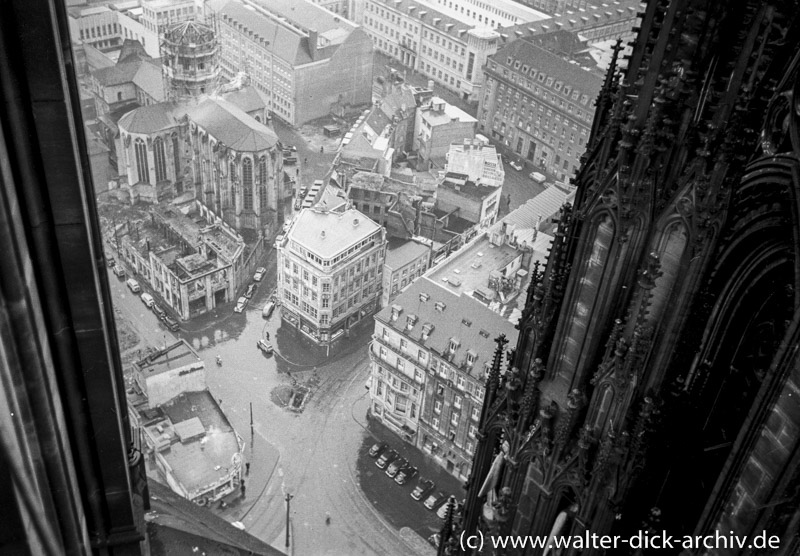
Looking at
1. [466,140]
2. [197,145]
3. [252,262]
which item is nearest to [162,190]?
[197,145]

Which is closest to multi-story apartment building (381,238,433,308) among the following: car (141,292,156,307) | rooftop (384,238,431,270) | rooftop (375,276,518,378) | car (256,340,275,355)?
rooftop (384,238,431,270)

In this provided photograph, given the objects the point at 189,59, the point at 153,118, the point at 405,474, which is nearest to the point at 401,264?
the point at 405,474

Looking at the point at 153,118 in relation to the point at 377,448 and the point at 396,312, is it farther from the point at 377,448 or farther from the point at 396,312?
the point at 377,448

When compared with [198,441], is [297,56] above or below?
above

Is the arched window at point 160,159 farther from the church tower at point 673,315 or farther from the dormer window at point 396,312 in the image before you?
the church tower at point 673,315

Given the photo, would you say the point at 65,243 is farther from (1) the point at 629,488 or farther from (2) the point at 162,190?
(2) the point at 162,190

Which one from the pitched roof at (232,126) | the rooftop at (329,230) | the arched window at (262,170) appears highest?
the rooftop at (329,230)

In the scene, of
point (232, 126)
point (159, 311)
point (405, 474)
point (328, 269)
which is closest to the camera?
point (405, 474)

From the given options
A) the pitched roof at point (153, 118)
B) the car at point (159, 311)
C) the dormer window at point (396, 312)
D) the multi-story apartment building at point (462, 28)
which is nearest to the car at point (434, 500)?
the dormer window at point (396, 312)
